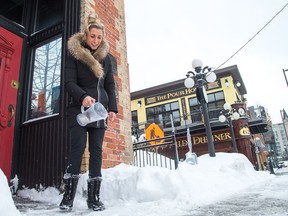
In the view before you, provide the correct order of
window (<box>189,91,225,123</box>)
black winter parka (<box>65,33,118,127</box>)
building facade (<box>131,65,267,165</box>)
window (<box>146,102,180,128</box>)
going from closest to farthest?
1. black winter parka (<box>65,33,118,127</box>)
2. building facade (<box>131,65,267,165</box>)
3. window (<box>189,91,225,123</box>)
4. window (<box>146,102,180,128</box>)

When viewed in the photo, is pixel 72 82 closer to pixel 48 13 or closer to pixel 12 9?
pixel 48 13

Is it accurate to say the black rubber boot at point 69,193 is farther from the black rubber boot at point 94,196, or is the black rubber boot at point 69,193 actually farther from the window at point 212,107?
the window at point 212,107

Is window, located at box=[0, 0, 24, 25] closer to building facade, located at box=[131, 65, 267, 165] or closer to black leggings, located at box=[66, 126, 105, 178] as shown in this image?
black leggings, located at box=[66, 126, 105, 178]

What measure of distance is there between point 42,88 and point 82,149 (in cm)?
212

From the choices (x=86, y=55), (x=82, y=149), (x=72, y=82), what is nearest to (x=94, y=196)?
(x=82, y=149)

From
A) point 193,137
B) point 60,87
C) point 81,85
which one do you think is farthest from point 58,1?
point 193,137

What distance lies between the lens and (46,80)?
157 inches

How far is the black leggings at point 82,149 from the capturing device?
88.9 inches

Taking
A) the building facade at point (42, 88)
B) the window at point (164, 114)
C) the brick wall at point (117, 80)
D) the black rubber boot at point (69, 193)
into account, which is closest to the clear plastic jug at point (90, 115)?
the black rubber boot at point (69, 193)

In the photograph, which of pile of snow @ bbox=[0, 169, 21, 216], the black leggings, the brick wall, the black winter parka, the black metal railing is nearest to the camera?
pile of snow @ bbox=[0, 169, 21, 216]

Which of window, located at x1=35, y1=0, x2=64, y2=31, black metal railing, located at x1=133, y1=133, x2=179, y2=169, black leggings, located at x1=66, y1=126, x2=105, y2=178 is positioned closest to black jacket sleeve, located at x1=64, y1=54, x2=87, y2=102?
black leggings, located at x1=66, y1=126, x2=105, y2=178

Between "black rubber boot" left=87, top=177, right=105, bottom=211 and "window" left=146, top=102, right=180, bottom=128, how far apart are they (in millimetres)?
18335

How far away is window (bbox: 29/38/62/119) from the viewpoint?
3.81 metres

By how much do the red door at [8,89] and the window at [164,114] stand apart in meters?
17.2
